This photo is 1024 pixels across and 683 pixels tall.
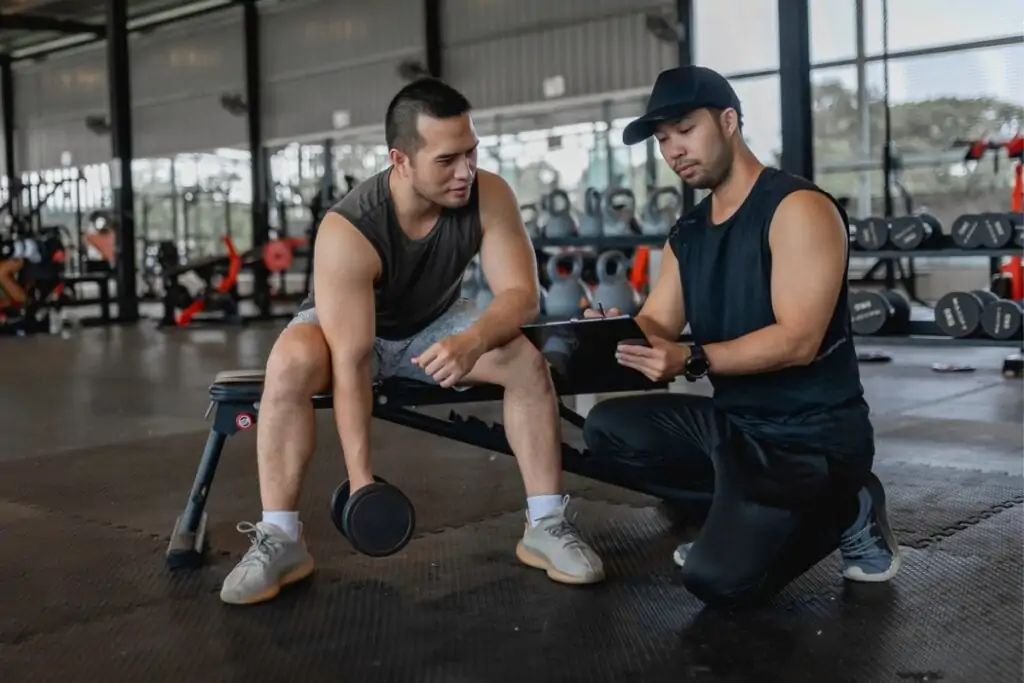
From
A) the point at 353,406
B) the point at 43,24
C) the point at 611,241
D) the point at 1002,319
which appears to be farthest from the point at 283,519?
the point at 43,24

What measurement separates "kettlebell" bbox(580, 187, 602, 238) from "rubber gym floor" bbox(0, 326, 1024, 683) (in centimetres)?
360

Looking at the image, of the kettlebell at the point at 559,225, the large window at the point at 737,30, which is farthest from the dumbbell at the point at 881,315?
the large window at the point at 737,30

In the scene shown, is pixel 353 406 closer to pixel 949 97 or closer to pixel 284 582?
pixel 284 582

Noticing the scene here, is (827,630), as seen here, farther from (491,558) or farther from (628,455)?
(491,558)

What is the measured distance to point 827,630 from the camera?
1.82 m

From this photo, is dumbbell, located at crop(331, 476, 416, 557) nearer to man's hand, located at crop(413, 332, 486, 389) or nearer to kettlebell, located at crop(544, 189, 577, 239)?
man's hand, located at crop(413, 332, 486, 389)

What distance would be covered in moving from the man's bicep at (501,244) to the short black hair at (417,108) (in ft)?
0.71

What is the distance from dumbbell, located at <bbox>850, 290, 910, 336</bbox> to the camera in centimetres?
545

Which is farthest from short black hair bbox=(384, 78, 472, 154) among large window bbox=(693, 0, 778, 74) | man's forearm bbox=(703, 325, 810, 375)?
large window bbox=(693, 0, 778, 74)

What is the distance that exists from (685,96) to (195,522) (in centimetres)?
130

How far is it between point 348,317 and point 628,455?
64cm

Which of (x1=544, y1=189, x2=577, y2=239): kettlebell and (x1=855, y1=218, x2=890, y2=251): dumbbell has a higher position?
(x1=544, y1=189, x2=577, y2=239): kettlebell

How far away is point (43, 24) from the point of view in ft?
41.2

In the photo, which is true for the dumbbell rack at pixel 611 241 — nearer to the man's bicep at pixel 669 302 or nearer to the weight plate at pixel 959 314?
the weight plate at pixel 959 314
